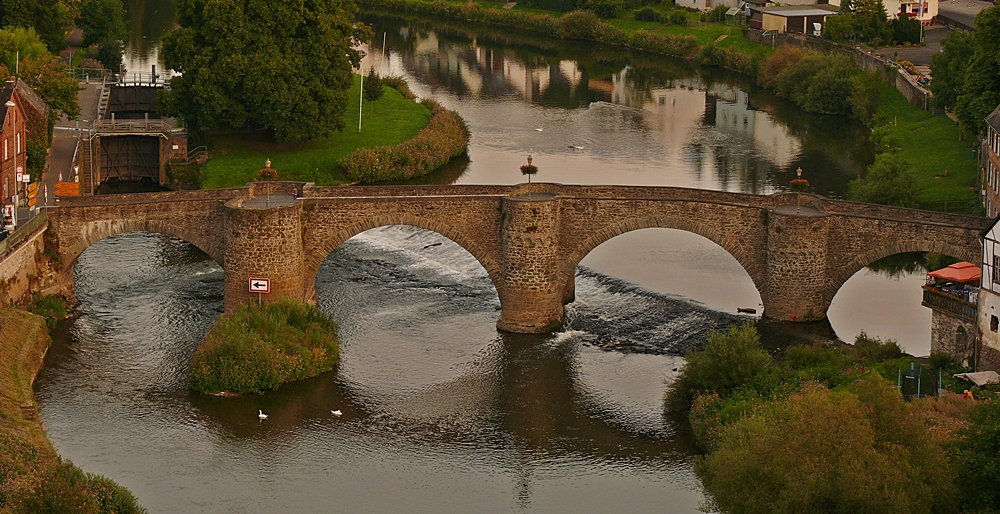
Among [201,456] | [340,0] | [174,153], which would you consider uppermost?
[340,0]

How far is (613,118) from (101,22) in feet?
122

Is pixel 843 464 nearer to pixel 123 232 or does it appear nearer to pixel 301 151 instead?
pixel 123 232

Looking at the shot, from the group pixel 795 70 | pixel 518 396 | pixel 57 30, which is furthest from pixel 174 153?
pixel 795 70

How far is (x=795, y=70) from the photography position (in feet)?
398

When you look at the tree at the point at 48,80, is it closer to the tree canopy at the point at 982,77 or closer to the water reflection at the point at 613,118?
the water reflection at the point at 613,118

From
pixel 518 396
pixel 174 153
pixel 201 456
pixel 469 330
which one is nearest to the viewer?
pixel 201 456

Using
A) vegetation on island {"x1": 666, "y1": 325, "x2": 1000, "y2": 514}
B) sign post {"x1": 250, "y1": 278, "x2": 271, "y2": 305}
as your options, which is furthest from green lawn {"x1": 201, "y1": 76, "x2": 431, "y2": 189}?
vegetation on island {"x1": 666, "y1": 325, "x2": 1000, "y2": 514}

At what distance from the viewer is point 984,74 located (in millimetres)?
85000

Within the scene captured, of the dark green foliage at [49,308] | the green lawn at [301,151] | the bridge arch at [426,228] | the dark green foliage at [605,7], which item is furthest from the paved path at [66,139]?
the dark green foliage at [605,7]

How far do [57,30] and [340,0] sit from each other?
25.8 m

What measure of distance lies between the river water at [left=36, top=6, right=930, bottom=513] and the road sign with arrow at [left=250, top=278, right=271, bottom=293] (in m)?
2.65

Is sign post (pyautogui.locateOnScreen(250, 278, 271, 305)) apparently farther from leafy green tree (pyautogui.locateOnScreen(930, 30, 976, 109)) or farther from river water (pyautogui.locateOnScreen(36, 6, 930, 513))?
leafy green tree (pyautogui.locateOnScreen(930, 30, 976, 109))

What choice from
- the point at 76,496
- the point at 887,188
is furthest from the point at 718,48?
the point at 76,496

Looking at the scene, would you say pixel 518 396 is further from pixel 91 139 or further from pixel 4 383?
pixel 91 139
